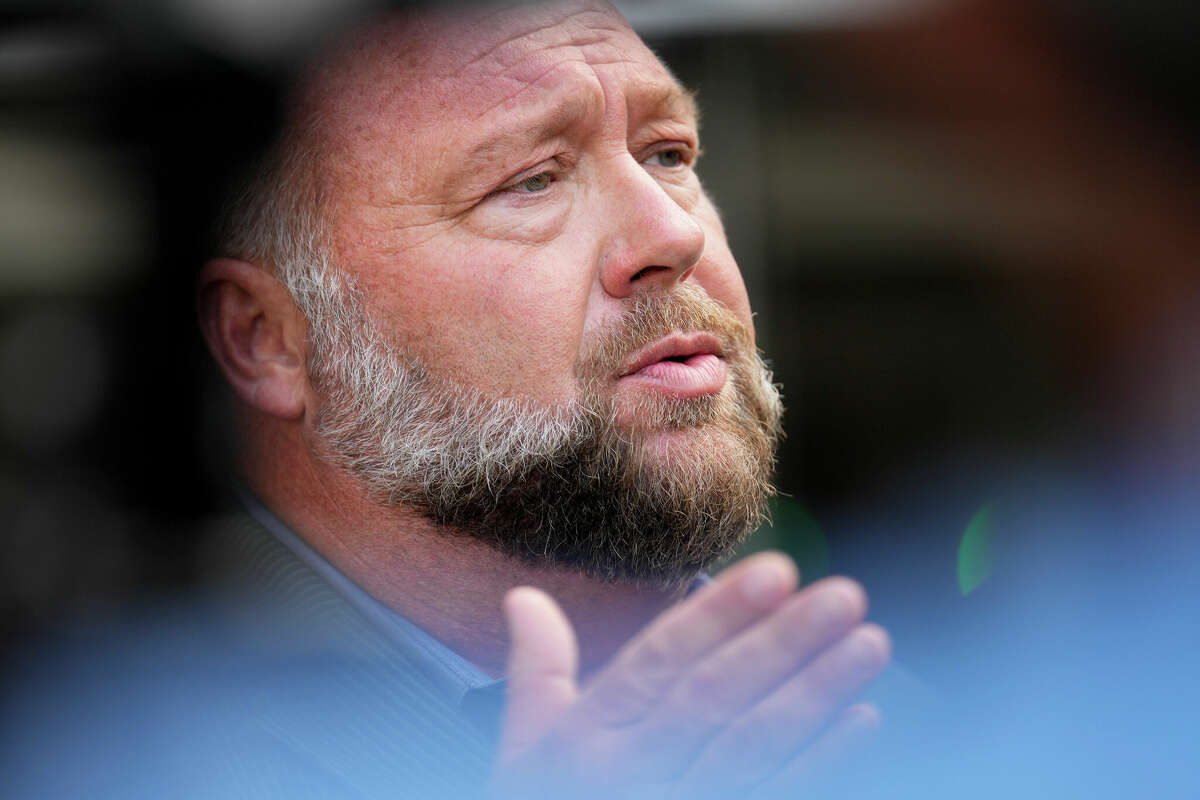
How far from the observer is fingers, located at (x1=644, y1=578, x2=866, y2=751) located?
84 cm

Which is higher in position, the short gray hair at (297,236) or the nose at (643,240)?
the nose at (643,240)

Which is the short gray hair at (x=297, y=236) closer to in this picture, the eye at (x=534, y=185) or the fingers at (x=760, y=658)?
the eye at (x=534, y=185)

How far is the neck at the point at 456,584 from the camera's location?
1655 millimetres

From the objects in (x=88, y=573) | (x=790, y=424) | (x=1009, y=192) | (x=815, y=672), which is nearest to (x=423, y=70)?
(x=88, y=573)

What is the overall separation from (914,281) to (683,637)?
2.18 metres

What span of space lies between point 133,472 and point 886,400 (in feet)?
6.44

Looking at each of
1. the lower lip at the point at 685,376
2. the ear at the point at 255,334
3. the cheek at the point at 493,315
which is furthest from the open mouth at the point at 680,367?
the ear at the point at 255,334

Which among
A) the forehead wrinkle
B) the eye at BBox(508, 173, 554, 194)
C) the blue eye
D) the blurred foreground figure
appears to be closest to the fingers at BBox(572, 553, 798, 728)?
the blurred foreground figure

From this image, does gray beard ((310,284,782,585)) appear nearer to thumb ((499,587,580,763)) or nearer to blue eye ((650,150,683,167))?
blue eye ((650,150,683,167))

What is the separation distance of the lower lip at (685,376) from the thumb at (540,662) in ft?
2.30

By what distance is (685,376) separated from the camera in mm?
1616

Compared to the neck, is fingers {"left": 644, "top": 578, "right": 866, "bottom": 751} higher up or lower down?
lower down

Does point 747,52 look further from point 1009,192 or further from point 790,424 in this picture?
point 790,424

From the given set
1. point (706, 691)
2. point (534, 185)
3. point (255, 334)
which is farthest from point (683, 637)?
point (255, 334)
